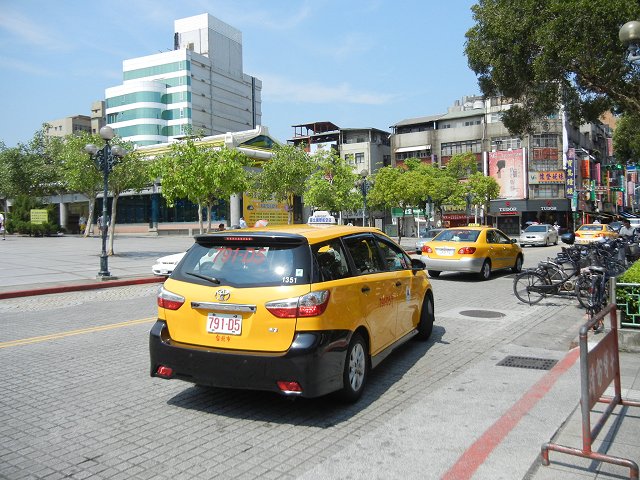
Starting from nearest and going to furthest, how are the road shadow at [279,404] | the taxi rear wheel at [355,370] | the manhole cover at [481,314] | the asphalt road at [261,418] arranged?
the asphalt road at [261,418] → the road shadow at [279,404] → the taxi rear wheel at [355,370] → the manhole cover at [481,314]

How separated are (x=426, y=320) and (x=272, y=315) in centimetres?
360

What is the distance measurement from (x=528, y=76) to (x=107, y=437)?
599 inches

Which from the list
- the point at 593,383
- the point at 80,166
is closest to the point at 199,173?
the point at 80,166

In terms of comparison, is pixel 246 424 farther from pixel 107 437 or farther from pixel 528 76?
pixel 528 76

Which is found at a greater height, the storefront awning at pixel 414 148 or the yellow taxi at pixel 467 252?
the storefront awning at pixel 414 148

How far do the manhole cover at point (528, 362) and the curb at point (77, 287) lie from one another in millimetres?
11705

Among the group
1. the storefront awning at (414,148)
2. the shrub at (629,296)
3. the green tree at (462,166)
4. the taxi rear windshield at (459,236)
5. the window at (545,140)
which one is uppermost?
the storefront awning at (414,148)

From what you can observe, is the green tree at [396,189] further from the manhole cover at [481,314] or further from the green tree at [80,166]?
the manhole cover at [481,314]

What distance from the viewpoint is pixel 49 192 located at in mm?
50156

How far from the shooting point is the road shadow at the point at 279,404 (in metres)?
4.62

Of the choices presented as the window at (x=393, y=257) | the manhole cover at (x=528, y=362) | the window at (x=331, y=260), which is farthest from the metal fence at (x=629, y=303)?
the window at (x=331, y=260)

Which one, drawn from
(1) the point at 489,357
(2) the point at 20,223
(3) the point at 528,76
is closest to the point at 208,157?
(3) the point at 528,76

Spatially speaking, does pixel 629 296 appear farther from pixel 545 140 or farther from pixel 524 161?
pixel 545 140

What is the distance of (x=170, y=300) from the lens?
15.9 ft
